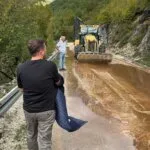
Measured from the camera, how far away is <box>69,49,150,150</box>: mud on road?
9.89m

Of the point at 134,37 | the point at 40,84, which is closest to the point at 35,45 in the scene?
the point at 40,84

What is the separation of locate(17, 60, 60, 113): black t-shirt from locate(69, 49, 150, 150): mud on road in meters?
2.85

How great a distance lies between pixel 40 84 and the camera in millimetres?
6043

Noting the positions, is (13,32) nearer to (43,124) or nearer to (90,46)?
(90,46)

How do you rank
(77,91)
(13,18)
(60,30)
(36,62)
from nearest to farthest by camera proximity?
(36,62) → (77,91) → (13,18) → (60,30)

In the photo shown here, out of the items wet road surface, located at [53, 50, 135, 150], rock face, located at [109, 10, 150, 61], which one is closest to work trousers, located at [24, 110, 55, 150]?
wet road surface, located at [53, 50, 135, 150]

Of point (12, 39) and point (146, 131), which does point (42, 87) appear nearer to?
point (146, 131)

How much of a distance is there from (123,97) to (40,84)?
829 cm

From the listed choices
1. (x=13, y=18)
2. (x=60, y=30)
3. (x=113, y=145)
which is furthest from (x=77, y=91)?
(x=60, y=30)

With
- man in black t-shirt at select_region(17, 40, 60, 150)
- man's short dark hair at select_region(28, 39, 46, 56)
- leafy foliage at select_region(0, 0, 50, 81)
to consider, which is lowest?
leafy foliage at select_region(0, 0, 50, 81)

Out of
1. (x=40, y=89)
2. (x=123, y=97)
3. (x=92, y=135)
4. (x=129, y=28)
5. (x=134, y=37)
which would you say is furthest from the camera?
(x=129, y=28)

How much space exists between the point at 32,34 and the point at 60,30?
2906 inches

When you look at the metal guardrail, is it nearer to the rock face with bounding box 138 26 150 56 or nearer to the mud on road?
the mud on road

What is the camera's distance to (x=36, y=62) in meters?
6.04
